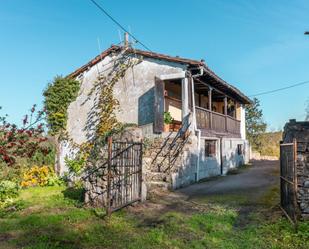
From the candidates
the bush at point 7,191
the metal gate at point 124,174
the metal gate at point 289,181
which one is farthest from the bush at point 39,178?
the metal gate at point 289,181

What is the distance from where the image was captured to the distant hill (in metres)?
33.1

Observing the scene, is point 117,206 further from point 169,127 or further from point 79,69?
point 79,69

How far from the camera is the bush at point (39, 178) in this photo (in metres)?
13.4

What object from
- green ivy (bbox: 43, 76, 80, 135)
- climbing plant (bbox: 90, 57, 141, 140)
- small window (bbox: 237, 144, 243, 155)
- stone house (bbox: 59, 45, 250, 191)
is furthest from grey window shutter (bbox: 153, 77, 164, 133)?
small window (bbox: 237, 144, 243, 155)

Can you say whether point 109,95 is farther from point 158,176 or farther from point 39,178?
point 158,176

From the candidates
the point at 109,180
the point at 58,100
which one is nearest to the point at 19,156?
the point at 109,180

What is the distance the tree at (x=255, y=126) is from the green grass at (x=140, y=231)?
2632cm

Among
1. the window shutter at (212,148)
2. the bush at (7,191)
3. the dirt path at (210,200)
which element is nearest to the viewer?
the dirt path at (210,200)

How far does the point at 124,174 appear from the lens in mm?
9000

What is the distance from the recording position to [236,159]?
22453mm

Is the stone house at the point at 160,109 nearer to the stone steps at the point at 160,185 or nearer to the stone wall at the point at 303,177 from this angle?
the stone steps at the point at 160,185

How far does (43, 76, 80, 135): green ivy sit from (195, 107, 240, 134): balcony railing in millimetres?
7152

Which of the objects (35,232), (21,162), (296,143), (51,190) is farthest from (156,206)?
(21,162)

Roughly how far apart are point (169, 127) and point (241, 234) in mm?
11034
